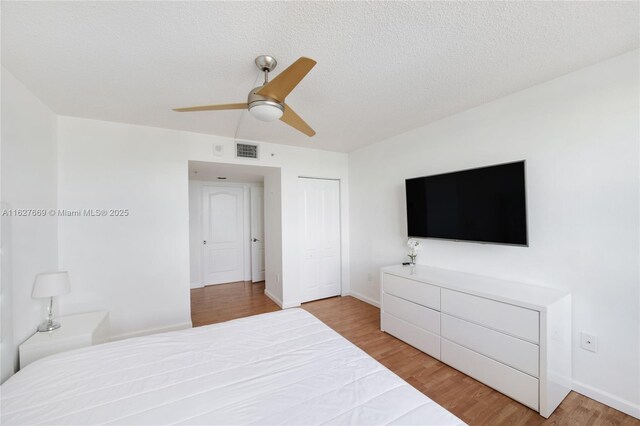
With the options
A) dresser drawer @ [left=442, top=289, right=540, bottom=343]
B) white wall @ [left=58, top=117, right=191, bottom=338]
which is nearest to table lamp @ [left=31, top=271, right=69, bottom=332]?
white wall @ [left=58, top=117, right=191, bottom=338]

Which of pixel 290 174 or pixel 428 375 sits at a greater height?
pixel 290 174

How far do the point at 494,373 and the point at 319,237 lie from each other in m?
2.78

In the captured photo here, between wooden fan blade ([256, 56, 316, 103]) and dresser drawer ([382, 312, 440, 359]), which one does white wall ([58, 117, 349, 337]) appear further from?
dresser drawer ([382, 312, 440, 359])

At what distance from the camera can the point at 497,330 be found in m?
1.99

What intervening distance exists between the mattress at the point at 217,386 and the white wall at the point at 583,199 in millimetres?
1767

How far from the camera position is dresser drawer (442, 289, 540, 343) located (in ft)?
5.92

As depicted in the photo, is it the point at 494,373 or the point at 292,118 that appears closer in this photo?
the point at 292,118

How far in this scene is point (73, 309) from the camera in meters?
2.69

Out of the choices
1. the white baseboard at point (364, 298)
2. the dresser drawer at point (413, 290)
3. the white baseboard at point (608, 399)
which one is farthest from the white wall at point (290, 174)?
the white baseboard at point (608, 399)

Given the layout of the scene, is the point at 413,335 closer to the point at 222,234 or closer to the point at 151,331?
the point at 151,331

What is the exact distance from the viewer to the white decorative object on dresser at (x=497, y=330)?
177cm

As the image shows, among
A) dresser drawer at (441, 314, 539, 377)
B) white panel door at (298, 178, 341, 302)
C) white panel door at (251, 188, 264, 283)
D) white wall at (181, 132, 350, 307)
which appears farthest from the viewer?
white panel door at (251, 188, 264, 283)

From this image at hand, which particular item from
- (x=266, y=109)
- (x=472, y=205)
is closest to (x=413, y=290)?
(x=472, y=205)

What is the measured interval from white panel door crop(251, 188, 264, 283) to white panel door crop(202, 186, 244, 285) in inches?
9.5
